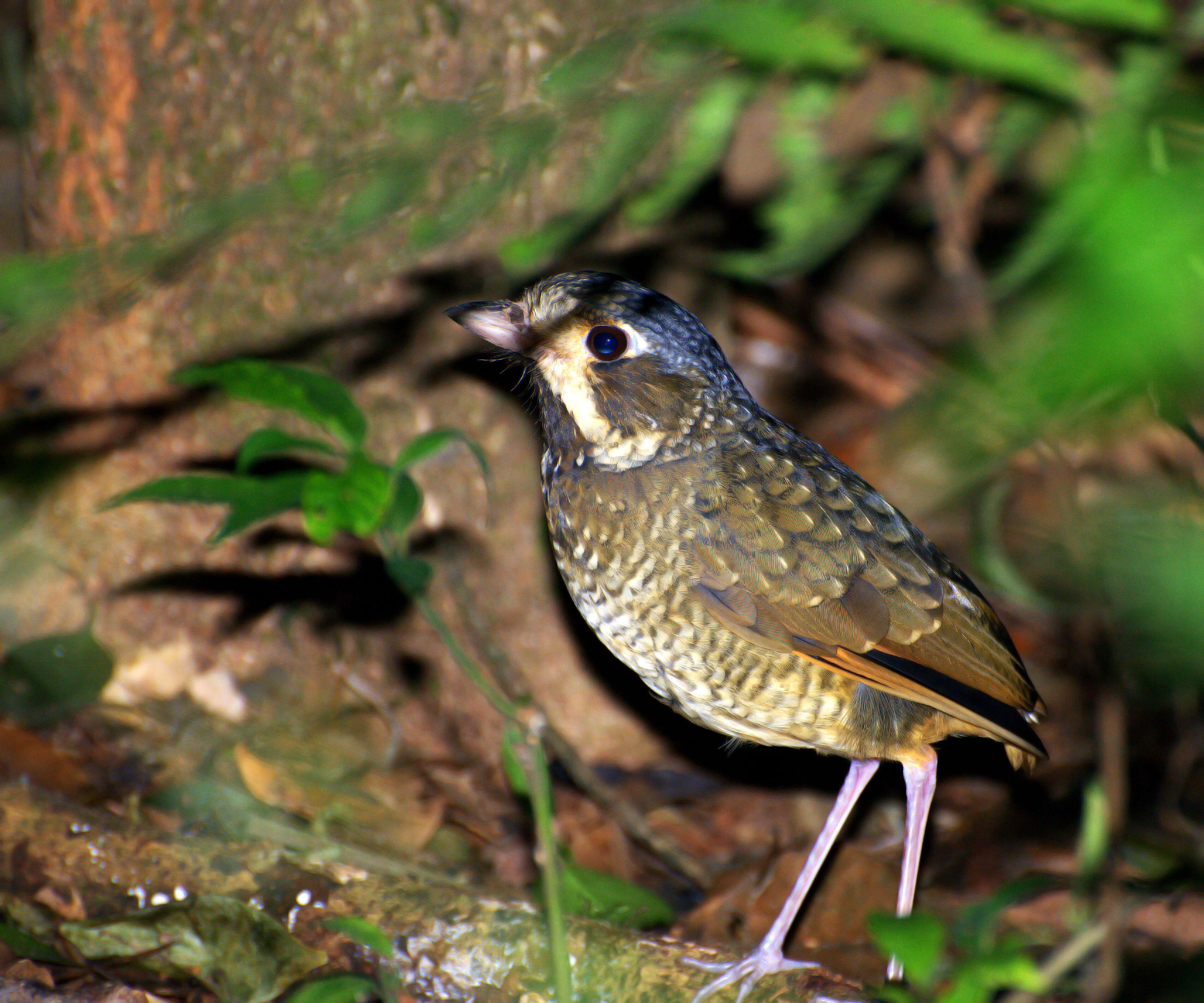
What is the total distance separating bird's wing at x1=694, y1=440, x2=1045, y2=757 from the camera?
2533mm

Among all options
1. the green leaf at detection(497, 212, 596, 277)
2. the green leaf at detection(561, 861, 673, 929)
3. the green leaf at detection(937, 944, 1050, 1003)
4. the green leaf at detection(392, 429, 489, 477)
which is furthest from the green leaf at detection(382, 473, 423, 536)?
the green leaf at detection(937, 944, 1050, 1003)

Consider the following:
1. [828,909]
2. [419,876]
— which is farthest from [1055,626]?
[419,876]

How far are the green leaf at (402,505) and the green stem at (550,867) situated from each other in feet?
1.97

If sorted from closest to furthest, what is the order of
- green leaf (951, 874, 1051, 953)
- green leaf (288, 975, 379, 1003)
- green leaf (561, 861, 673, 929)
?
green leaf (951, 874, 1051, 953) < green leaf (288, 975, 379, 1003) < green leaf (561, 861, 673, 929)

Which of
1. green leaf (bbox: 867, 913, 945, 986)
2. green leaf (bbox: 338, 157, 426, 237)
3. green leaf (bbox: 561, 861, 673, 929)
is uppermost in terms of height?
green leaf (bbox: 338, 157, 426, 237)

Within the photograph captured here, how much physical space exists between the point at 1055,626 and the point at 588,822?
220 centimetres

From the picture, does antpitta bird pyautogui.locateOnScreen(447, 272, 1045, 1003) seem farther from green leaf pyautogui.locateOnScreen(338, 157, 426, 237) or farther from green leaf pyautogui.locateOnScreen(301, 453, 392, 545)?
green leaf pyautogui.locateOnScreen(338, 157, 426, 237)

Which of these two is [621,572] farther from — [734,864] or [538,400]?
[734,864]

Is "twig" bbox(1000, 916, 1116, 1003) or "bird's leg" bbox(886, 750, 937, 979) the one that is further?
"bird's leg" bbox(886, 750, 937, 979)

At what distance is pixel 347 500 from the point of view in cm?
207

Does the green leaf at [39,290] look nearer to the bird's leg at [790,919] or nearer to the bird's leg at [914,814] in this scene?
the bird's leg at [790,919]

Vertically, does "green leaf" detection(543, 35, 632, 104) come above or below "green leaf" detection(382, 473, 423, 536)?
above

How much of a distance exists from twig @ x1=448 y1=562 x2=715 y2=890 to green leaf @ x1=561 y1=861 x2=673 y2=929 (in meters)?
0.26

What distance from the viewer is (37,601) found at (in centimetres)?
369
